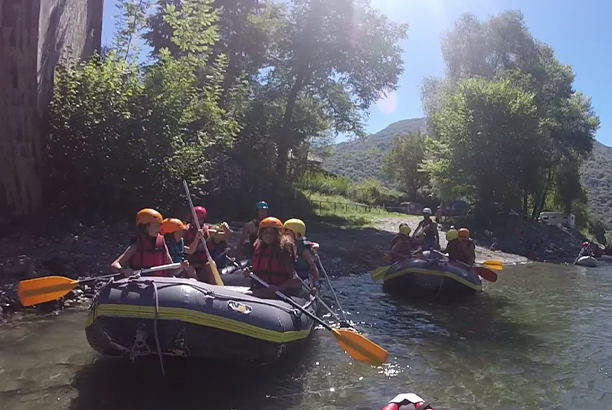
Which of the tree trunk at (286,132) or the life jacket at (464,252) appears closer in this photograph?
the life jacket at (464,252)

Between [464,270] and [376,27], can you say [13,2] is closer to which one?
[464,270]

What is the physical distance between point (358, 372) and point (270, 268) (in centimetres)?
159

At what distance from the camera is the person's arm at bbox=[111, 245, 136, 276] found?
5828mm

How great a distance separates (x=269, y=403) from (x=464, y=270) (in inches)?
277

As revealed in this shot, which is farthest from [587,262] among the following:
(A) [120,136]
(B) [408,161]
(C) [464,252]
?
(B) [408,161]

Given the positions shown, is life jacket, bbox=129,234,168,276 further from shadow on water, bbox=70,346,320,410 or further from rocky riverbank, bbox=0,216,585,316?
rocky riverbank, bbox=0,216,585,316

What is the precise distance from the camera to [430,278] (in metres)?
10.9

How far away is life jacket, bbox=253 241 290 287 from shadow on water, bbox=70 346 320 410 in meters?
0.92

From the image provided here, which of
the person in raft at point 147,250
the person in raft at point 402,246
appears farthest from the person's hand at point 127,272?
the person in raft at point 402,246

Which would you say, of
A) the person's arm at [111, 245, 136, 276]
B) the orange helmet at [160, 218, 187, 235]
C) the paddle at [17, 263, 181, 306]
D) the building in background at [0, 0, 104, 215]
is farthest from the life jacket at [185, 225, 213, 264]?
the building in background at [0, 0, 104, 215]

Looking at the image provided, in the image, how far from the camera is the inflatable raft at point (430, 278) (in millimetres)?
10914

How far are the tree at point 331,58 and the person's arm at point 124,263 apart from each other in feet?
61.5

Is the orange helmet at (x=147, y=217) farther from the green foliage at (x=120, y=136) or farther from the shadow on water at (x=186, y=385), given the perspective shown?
the green foliage at (x=120, y=136)

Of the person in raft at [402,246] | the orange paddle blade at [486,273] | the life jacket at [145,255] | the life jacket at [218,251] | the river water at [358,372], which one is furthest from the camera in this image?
the orange paddle blade at [486,273]
